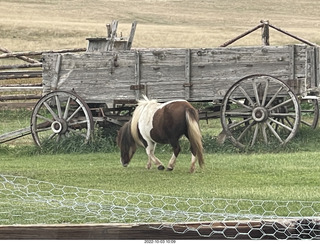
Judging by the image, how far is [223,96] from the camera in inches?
640

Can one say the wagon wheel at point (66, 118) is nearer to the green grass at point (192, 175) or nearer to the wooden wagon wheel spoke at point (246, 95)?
the green grass at point (192, 175)

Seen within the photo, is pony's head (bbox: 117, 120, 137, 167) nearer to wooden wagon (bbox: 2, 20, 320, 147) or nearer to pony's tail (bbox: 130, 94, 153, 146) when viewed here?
pony's tail (bbox: 130, 94, 153, 146)

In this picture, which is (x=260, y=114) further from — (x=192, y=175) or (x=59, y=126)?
(x=59, y=126)

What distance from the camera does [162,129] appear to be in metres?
13.7

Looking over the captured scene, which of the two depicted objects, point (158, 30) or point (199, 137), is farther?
point (158, 30)

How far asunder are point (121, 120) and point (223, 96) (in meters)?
2.20

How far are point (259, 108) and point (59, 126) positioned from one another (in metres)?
3.91

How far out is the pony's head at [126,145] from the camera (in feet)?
46.9

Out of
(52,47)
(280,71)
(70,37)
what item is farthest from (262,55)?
(70,37)

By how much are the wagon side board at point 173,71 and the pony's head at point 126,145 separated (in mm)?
2283

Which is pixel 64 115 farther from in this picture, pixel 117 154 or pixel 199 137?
pixel 199 137

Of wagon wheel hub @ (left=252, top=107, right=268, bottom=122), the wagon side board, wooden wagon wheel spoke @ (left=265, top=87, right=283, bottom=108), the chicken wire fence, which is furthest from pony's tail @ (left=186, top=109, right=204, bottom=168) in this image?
the wagon side board

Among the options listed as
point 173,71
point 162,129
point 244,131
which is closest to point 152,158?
Answer: point 162,129

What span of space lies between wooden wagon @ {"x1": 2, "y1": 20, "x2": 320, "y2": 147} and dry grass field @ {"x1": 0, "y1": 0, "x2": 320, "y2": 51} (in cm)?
2646
